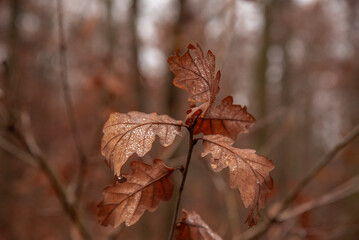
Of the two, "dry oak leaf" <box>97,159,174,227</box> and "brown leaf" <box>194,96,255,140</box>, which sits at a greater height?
"brown leaf" <box>194,96,255,140</box>

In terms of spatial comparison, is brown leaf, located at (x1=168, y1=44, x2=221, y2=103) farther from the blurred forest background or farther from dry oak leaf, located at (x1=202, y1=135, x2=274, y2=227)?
the blurred forest background

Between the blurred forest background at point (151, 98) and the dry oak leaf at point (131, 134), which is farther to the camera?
the blurred forest background at point (151, 98)

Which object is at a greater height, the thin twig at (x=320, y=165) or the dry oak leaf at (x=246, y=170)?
the dry oak leaf at (x=246, y=170)

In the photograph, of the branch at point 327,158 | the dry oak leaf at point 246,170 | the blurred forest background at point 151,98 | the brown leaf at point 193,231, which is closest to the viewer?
the dry oak leaf at point 246,170

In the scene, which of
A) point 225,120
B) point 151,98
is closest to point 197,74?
point 225,120

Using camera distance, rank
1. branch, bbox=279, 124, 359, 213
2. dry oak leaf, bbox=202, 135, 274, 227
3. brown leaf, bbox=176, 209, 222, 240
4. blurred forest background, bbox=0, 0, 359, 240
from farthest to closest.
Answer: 1. blurred forest background, bbox=0, 0, 359, 240
2. branch, bbox=279, 124, 359, 213
3. brown leaf, bbox=176, 209, 222, 240
4. dry oak leaf, bbox=202, 135, 274, 227

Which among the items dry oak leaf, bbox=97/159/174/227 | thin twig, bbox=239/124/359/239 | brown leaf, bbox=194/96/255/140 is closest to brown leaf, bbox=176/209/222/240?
dry oak leaf, bbox=97/159/174/227

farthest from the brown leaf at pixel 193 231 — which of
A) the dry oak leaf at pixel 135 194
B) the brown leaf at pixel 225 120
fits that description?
the brown leaf at pixel 225 120

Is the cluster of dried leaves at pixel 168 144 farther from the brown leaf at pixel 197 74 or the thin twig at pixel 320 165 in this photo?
the thin twig at pixel 320 165
